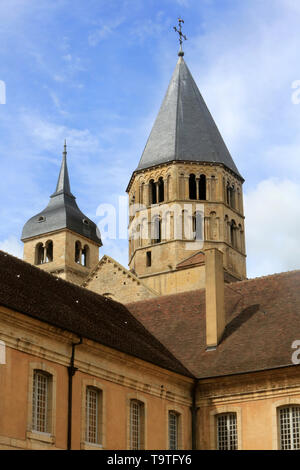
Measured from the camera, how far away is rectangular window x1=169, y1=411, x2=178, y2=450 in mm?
28312

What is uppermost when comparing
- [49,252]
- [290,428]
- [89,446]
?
[49,252]

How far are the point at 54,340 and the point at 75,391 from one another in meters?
1.62

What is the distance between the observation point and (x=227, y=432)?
2853 centimetres

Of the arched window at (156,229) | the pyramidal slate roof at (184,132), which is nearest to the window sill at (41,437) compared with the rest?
the arched window at (156,229)

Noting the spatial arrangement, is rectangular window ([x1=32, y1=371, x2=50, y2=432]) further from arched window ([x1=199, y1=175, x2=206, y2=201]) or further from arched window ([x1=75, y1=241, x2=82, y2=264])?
arched window ([x1=75, y1=241, x2=82, y2=264])

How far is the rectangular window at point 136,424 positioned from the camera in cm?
2664

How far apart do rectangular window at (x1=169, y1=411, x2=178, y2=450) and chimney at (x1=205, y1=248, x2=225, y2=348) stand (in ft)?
10.3

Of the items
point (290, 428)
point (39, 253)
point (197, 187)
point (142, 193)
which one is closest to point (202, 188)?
point (197, 187)

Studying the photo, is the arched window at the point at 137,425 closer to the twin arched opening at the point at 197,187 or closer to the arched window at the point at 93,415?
the arched window at the point at 93,415

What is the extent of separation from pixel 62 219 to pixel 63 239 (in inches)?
85.0

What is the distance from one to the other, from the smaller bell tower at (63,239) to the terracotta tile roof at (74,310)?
41504 mm

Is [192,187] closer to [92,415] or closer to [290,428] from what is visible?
[290,428]

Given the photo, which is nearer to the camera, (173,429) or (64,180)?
(173,429)
